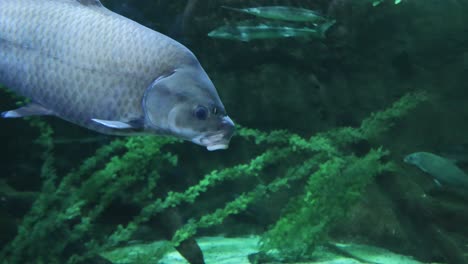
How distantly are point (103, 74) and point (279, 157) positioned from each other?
11.0ft

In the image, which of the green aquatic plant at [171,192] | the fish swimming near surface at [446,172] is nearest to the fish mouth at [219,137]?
the green aquatic plant at [171,192]

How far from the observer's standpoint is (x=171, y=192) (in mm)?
3938

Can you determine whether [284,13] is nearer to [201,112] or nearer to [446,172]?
[446,172]

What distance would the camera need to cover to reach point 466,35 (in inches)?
239

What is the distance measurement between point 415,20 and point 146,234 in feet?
14.5

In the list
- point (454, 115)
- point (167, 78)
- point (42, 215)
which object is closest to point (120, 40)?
point (167, 78)

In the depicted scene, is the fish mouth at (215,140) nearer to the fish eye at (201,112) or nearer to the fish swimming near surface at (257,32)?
the fish eye at (201,112)

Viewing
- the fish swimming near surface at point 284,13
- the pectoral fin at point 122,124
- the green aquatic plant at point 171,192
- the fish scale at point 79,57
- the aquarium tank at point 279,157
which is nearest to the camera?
the pectoral fin at point 122,124

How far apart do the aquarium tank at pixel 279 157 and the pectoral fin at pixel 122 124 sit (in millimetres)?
1706

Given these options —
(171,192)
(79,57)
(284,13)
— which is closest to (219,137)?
(79,57)

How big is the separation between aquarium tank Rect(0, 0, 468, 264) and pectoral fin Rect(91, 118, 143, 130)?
1.71 m

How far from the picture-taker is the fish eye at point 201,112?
199cm

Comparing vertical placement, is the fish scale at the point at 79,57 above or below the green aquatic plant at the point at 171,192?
above

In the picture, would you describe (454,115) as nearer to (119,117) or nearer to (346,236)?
(346,236)
